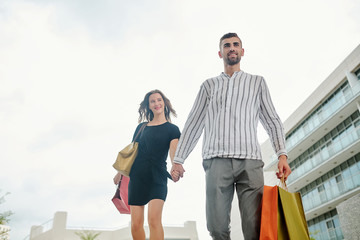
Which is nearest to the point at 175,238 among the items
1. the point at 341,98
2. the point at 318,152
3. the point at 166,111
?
the point at 318,152

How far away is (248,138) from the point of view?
2828mm

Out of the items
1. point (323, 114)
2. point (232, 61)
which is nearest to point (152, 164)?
point (232, 61)

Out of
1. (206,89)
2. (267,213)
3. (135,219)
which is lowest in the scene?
(267,213)

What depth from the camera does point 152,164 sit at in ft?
12.5

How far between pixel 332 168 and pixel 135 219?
2613 cm

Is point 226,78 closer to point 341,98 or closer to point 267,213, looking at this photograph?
point 267,213

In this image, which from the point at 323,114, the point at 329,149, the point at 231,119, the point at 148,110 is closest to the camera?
the point at 231,119

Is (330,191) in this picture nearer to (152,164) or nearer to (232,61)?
(152,164)

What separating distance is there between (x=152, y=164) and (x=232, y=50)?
4.56 ft

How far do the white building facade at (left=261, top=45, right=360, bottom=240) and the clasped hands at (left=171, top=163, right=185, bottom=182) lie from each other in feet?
72.2

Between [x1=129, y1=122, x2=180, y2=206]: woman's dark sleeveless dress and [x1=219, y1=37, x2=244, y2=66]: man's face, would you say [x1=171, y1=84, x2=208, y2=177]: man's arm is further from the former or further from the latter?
[x1=129, y1=122, x2=180, y2=206]: woman's dark sleeveless dress

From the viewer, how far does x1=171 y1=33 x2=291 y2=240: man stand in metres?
2.60

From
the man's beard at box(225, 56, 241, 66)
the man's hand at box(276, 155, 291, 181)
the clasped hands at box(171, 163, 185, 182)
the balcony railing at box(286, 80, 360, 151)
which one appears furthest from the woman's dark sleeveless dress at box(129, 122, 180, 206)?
the balcony railing at box(286, 80, 360, 151)

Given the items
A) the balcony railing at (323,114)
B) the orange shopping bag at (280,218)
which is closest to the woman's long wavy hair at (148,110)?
the orange shopping bag at (280,218)
